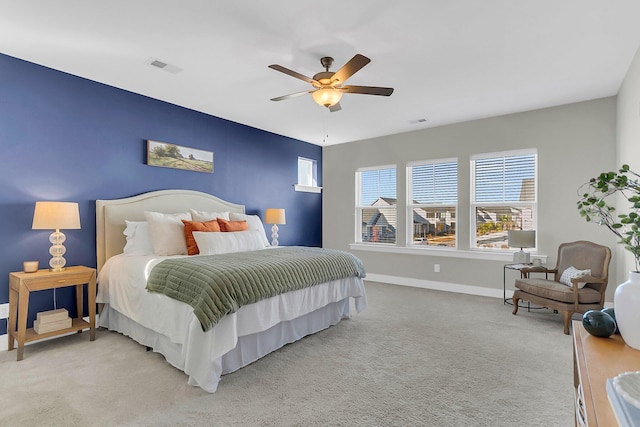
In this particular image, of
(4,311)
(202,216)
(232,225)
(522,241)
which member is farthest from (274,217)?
(522,241)

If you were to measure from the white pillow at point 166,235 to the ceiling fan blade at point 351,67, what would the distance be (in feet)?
7.43

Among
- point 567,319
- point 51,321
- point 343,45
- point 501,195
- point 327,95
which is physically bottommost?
point 567,319

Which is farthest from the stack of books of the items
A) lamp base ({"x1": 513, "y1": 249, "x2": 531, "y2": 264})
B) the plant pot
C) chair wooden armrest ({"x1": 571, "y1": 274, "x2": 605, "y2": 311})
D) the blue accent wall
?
lamp base ({"x1": 513, "y1": 249, "x2": 531, "y2": 264})

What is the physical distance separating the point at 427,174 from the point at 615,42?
2.96 meters

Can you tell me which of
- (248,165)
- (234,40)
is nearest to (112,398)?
(234,40)

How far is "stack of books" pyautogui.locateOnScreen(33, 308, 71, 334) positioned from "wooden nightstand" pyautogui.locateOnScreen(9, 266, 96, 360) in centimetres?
5

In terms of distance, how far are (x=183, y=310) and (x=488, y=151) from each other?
4.45m

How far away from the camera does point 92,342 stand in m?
3.08

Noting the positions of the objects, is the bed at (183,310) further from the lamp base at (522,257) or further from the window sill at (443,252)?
the lamp base at (522,257)

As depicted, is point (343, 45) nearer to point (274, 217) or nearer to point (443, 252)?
point (274, 217)

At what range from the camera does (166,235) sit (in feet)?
11.5

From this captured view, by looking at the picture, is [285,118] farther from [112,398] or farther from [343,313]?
[112,398]

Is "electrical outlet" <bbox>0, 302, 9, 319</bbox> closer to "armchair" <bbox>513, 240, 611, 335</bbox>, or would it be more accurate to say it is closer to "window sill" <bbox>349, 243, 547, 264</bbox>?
"window sill" <bbox>349, 243, 547, 264</bbox>

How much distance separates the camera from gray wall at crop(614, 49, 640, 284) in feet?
9.32
